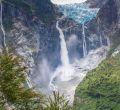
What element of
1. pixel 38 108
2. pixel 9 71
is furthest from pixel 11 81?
pixel 38 108

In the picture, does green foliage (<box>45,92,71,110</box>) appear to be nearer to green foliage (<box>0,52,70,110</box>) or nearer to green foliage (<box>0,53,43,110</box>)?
green foliage (<box>0,52,70,110</box>)

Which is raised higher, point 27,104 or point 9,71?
point 9,71

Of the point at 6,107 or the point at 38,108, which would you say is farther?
the point at 38,108

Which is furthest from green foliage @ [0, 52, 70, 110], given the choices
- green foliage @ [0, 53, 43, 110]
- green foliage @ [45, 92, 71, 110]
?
green foliage @ [45, 92, 71, 110]

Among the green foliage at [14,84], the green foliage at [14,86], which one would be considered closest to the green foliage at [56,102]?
the green foliage at [14,86]

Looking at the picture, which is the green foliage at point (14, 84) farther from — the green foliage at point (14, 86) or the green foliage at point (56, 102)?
the green foliage at point (56, 102)

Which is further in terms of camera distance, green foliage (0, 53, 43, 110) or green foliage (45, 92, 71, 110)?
green foliage (45, 92, 71, 110)

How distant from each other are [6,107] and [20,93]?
1.21 metres

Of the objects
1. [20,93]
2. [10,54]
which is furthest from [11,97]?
[10,54]

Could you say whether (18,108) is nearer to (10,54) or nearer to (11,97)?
(11,97)

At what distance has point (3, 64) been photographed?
33312mm

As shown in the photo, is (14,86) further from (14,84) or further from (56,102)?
(56,102)

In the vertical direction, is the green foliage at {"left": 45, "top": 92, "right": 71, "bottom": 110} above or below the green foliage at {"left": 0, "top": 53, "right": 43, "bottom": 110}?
below

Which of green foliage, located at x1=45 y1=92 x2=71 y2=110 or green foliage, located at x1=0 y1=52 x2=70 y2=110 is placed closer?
green foliage, located at x1=0 y1=52 x2=70 y2=110
